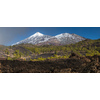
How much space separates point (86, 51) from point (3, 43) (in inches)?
200

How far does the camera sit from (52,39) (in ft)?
20.3

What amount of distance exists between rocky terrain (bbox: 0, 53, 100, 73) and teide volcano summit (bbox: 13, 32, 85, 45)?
113 cm

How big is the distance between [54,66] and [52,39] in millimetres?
1723

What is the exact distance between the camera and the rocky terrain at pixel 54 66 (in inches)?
207

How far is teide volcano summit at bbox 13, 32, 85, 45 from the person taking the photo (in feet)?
19.8

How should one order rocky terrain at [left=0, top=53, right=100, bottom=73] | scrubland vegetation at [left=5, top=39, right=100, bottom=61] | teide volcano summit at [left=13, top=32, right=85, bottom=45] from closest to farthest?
rocky terrain at [left=0, top=53, right=100, bottom=73]
scrubland vegetation at [left=5, top=39, right=100, bottom=61]
teide volcano summit at [left=13, top=32, right=85, bottom=45]

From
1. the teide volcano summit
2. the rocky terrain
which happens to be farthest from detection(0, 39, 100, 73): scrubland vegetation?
the teide volcano summit

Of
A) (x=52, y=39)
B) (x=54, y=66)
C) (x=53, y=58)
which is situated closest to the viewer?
(x=54, y=66)

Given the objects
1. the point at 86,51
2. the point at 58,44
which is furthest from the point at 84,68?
the point at 58,44

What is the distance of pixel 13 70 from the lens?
5309 mm

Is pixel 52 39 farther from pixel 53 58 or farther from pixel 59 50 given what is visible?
pixel 53 58

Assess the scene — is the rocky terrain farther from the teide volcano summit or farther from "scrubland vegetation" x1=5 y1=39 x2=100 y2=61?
the teide volcano summit

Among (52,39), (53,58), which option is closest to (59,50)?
(53,58)
